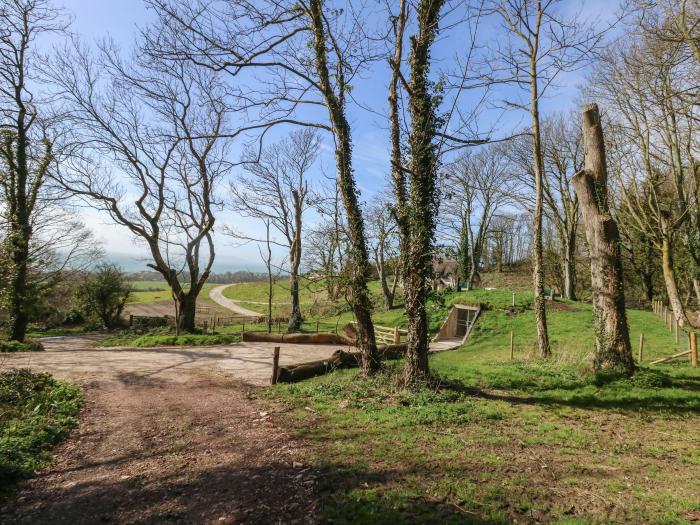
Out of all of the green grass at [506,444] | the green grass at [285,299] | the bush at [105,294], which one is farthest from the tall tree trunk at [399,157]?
the bush at [105,294]

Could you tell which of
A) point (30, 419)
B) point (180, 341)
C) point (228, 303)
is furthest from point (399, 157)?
point (228, 303)

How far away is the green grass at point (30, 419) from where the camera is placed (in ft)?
16.7

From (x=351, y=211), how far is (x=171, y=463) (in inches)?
241

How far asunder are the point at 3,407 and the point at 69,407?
1.02 meters

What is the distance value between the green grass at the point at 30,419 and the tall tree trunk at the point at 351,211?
229 inches

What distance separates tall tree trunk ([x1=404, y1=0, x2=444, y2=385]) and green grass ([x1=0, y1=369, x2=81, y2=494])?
238 inches

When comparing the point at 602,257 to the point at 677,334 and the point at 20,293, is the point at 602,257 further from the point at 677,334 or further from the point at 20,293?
the point at 20,293

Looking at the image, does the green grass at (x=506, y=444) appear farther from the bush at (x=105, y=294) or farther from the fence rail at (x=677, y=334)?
the bush at (x=105, y=294)

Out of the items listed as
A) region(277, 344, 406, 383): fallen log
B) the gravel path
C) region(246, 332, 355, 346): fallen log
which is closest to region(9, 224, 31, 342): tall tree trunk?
region(246, 332, 355, 346): fallen log

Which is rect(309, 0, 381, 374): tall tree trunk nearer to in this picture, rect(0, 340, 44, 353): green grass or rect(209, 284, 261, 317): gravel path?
rect(0, 340, 44, 353): green grass

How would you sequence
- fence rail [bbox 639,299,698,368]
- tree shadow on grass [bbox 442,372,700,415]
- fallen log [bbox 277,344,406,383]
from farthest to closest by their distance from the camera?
fence rail [bbox 639,299,698,368], fallen log [bbox 277,344,406,383], tree shadow on grass [bbox 442,372,700,415]

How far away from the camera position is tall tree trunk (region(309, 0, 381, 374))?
29.6 ft

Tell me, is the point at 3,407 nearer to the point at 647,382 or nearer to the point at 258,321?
the point at 647,382

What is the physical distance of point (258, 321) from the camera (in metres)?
30.3
